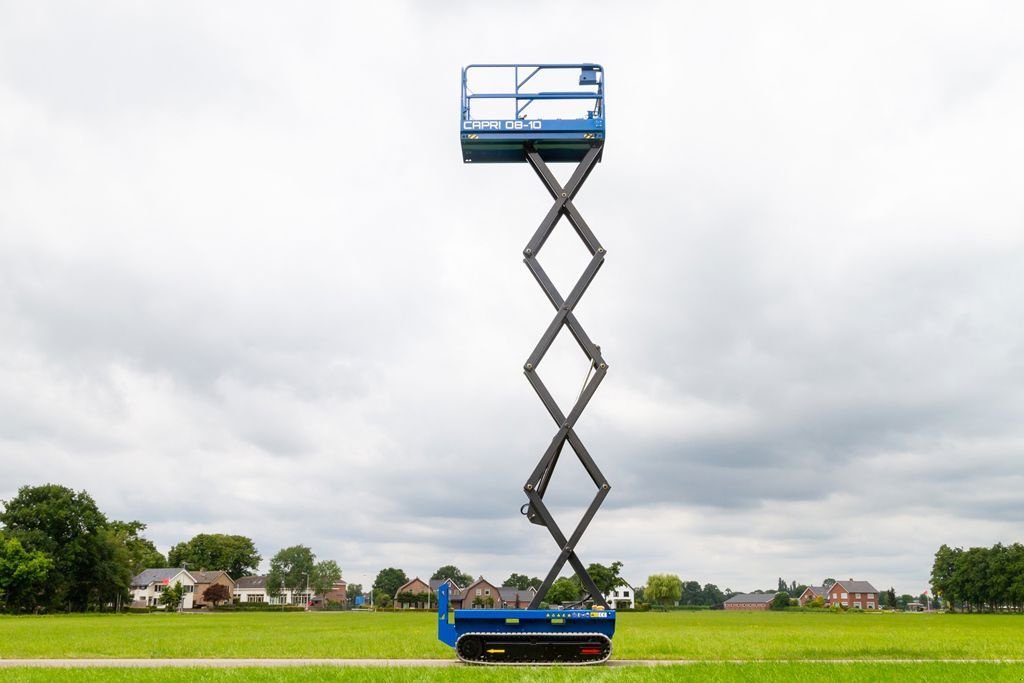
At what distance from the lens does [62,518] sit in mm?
95750

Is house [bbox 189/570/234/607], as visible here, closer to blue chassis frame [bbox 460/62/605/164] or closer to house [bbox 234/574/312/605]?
house [bbox 234/574/312/605]

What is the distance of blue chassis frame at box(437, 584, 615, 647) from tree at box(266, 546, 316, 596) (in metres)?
141

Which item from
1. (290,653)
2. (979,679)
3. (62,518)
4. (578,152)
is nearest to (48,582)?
(62,518)

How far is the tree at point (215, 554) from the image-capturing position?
16750cm

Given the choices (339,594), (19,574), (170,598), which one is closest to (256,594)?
(339,594)

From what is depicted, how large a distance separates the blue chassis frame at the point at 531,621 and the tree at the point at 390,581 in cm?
15231

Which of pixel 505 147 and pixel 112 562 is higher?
pixel 505 147

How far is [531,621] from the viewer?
64.5 ft

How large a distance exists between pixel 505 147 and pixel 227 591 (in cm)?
13770

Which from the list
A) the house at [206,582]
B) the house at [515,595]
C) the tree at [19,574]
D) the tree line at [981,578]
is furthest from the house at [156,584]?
the tree line at [981,578]

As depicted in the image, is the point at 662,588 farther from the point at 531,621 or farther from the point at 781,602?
the point at 531,621

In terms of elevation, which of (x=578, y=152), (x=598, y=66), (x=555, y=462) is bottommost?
(x=555, y=462)

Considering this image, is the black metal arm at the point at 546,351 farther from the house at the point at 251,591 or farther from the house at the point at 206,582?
the house at the point at 251,591

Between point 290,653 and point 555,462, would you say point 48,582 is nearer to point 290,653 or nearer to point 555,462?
point 290,653
